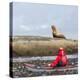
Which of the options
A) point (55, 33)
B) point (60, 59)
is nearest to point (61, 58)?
point (60, 59)

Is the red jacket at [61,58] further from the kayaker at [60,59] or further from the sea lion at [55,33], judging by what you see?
the sea lion at [55,33]

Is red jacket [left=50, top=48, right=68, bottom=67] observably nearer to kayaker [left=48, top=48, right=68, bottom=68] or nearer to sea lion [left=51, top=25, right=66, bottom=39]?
kayaker [left=48, top=48, right=68, bottom=68]

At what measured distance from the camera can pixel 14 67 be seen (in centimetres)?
230

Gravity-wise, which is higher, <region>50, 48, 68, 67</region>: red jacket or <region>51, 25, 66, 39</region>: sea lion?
<region>51, 25, 66, 39</region>: sea lion

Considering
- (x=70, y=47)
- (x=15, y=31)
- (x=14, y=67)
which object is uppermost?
(x=15, y=31)

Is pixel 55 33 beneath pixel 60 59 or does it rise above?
above

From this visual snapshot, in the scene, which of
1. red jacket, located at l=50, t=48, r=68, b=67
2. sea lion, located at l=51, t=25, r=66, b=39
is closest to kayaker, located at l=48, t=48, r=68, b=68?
red jacket, located at l=50, t=48, r=68, b=67

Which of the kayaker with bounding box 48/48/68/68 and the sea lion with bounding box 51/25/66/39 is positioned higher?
the sea lion with bounding box 51/25/66/39

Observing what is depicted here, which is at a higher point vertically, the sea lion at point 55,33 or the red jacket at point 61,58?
the sea lion at point 55,33

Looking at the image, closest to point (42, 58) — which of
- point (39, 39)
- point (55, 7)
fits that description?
point (39, 39)

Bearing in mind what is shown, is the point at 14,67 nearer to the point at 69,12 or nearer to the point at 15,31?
the point at 15,31

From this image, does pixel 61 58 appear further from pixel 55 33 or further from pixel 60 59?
pixel 55 33

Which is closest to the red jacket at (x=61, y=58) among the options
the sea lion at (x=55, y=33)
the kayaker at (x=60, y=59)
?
the kayaker at (x=60, y=59)

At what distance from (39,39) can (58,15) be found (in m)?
0.35
